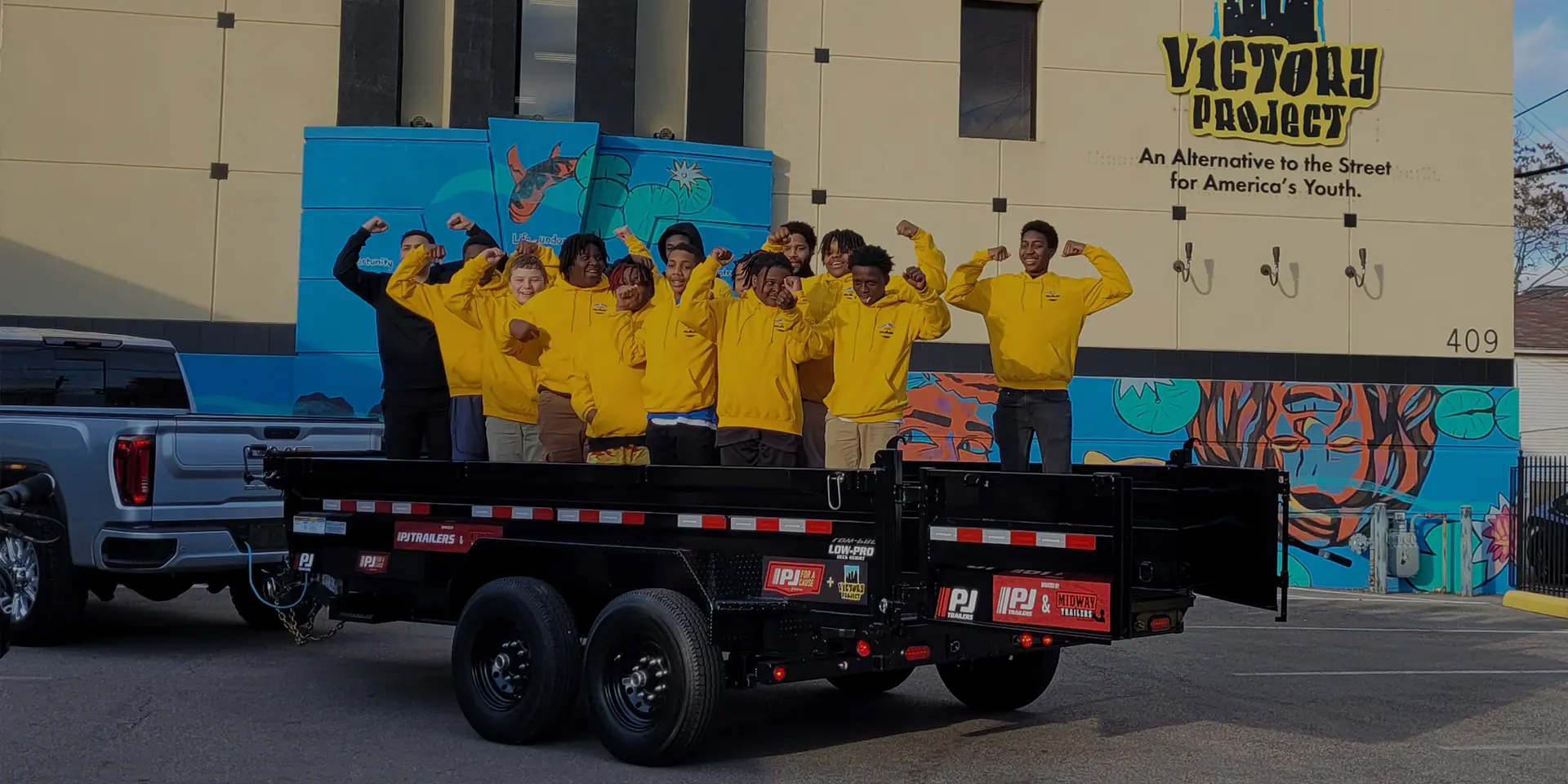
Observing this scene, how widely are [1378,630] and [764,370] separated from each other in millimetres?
7938

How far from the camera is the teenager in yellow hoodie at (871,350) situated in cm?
784

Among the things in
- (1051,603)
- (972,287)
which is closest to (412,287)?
(972,287)

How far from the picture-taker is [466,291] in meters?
9.12

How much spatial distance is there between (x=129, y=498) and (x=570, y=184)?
8.90m

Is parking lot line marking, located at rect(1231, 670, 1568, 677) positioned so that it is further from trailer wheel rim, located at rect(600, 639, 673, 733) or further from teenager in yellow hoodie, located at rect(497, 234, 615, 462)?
trailer wheel rim, located at rect(600, 639, 673, 733)

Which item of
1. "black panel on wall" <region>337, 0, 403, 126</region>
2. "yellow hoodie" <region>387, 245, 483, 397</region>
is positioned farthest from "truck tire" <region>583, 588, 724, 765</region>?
"black panel on wall" <region>337, 0, 403, 126</region>

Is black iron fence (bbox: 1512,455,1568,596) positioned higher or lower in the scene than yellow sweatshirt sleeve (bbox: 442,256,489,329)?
lower

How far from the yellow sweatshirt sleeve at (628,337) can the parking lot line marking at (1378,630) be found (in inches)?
246

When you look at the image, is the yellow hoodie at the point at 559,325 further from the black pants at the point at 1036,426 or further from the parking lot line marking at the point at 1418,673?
the parking lot line marking at the point at 1418,673

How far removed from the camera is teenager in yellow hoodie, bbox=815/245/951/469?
25.7 feet

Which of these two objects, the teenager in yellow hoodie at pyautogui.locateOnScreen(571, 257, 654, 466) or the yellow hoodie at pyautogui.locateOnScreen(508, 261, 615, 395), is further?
the yellow hoodie at pyautogui.locateOnScreen(508, 261, 615, 395)

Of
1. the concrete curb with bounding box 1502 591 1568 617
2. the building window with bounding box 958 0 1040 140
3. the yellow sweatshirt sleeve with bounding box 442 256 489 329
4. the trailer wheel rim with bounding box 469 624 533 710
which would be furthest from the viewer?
the building window with bounding box 958 0 1040 140

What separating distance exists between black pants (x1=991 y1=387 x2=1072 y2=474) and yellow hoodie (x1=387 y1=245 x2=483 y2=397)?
330cm

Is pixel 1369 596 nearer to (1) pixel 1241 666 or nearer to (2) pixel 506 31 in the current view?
(1) pixel 1241 666
